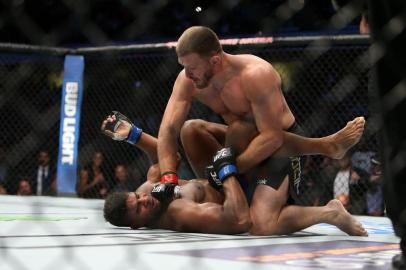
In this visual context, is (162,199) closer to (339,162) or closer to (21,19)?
(339,162)

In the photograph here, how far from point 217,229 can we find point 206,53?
1.82ft

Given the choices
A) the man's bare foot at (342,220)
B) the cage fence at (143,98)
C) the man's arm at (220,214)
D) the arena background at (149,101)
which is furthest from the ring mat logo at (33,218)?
the cage fence at (143,98)

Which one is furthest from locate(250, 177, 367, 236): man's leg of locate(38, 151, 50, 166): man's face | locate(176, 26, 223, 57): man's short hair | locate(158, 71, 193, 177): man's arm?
locate(38, 151, 50, 166): man's face

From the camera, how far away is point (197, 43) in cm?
207

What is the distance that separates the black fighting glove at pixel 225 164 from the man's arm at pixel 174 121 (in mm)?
276

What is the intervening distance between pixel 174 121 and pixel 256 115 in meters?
0.40

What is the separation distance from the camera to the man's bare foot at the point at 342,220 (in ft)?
6.91

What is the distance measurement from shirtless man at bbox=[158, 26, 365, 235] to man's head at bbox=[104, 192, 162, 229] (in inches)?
6.3

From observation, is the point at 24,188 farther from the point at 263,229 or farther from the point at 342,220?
the point at 342,220

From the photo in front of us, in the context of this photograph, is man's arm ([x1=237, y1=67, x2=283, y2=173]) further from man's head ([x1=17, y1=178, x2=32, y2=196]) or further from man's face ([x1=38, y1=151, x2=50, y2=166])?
man's head ([x1=17, y1=178, x2=32, y2=196])

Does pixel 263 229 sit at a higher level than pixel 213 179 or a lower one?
lower

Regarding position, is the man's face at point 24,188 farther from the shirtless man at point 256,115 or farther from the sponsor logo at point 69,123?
the shirtless man at point 256,115

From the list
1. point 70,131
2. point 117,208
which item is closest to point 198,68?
point 117,208

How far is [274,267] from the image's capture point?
4.45ft
